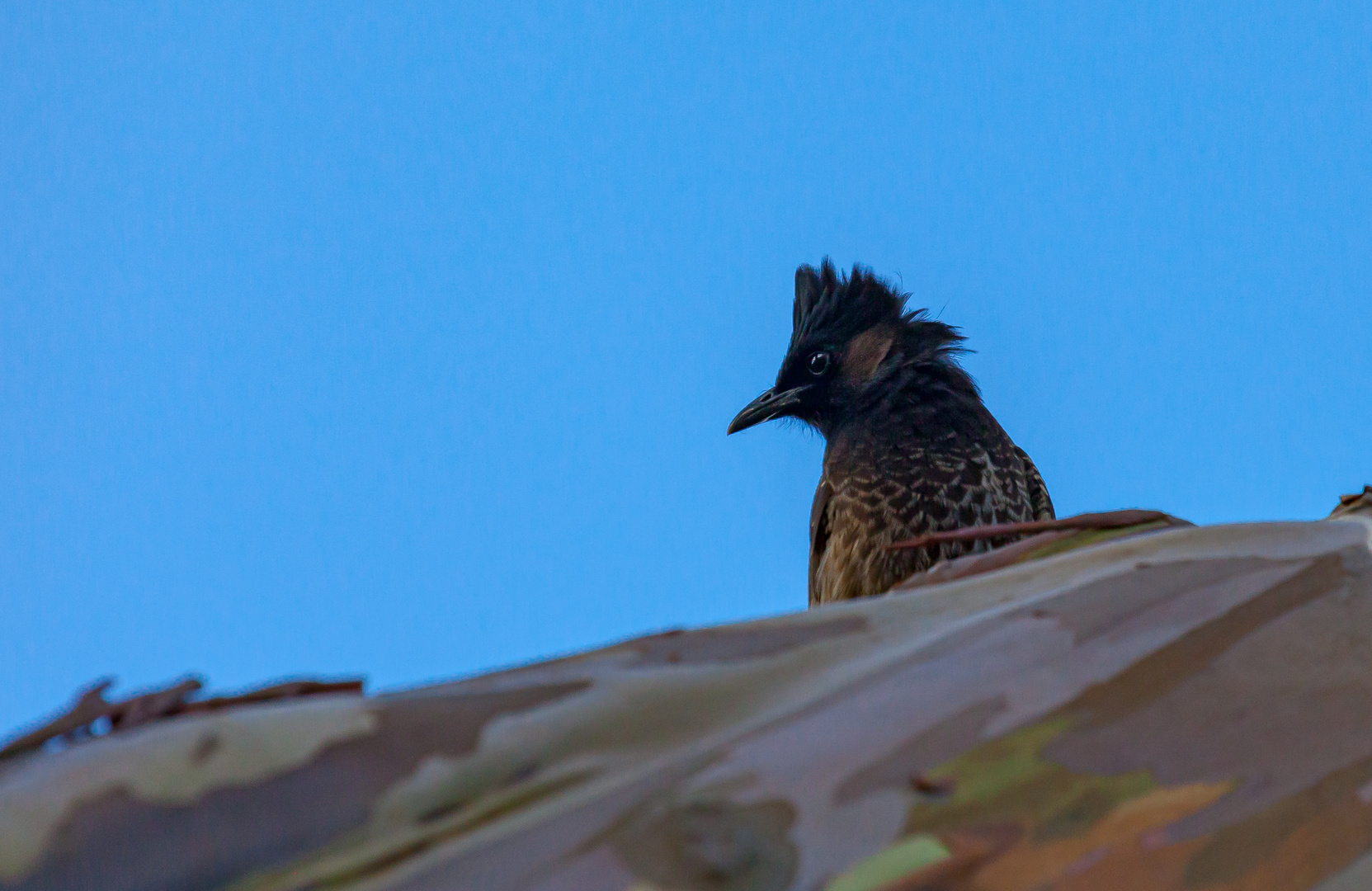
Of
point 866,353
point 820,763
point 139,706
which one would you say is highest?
point 866,353

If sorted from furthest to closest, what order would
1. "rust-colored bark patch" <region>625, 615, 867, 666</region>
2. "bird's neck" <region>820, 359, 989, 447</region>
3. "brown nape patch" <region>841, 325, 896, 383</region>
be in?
"brown nape patch" <region>841, 325, 896, 383</region>, "bird's neck" <region>820, 359, 989, 447</region>, "rust-colored bark patch" <region>625, 615, 867, 666</region>

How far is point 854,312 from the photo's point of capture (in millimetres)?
4289

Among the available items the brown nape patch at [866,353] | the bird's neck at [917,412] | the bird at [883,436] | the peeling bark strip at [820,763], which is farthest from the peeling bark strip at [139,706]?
the brown nape patch at [866,353]

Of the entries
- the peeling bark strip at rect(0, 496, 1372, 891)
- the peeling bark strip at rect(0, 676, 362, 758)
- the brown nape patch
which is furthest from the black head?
the peeling bark strip at rect(0, 676, 362, 758)

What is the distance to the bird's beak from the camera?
14.3ft

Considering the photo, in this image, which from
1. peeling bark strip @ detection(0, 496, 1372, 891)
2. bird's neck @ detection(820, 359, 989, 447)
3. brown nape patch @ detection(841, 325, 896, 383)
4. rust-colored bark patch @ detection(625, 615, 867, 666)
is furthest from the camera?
brown nape patch @ detection(841, 325, 896, 383)

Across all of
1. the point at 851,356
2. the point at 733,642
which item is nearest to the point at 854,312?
the point at 851,356

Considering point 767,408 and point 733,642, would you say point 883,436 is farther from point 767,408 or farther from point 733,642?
point 733,642

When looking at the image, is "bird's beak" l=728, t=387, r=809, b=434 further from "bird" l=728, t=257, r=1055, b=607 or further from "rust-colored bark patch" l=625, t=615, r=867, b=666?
"rust-colored bark patch" l=625, t=615, r=867, b=666

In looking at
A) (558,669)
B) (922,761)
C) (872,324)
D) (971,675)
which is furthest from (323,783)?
(872,324)

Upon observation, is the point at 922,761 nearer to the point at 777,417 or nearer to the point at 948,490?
the point at 948,490

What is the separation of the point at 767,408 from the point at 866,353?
0.42 metres

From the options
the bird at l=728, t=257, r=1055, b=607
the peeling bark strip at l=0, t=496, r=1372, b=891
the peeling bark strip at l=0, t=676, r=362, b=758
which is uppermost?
the bird at l=728, t=257, r=1055, b=607

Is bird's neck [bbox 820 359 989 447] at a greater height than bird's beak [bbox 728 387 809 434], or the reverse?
bird's beak [bbox 728 387 809 434]
